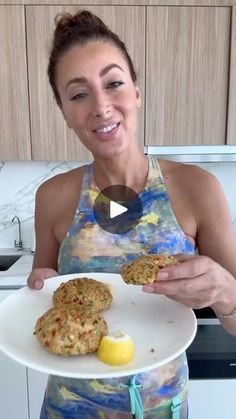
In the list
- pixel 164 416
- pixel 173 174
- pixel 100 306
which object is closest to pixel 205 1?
pixel 173 174

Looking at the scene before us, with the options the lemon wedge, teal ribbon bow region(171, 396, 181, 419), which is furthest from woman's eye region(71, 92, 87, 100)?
teal ribbon bow region(171, 396, 181, 419)

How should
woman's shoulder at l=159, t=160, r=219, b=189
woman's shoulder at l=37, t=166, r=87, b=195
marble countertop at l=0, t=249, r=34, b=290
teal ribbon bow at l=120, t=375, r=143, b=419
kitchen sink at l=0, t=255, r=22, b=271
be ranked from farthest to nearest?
kitchen sink at l=0, t=255, r=22, b=271 < marble countertop at l=0, t=249, r=34, b=290 < woman's shoulder at l=37, t=166, r=87, b=195 < woman's shoulder at l=159, t=160, r=219, b=189 < teal ribbon bow at l=120, t=375, r=143, b=419

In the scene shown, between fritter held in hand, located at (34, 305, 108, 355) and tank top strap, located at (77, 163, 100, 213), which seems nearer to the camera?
fritter held in hand, located at (34, 305, 108, 355)

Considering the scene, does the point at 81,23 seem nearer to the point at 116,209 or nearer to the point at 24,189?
the point at 116,209

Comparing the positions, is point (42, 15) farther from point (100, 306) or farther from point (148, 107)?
point (100, 306)

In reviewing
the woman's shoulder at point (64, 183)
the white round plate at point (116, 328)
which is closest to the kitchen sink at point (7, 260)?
the woman's shoulder at point (64, 183)

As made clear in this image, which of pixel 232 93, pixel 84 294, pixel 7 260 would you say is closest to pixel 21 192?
pixel 7 260

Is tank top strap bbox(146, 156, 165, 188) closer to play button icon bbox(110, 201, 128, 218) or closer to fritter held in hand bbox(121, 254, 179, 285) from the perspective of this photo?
play button icon bbox(110, 201, 128, 218)
